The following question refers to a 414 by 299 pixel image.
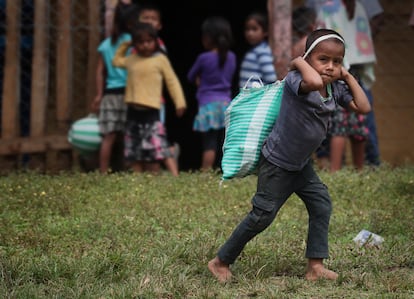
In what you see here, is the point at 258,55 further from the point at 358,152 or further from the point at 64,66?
the point at 64,66

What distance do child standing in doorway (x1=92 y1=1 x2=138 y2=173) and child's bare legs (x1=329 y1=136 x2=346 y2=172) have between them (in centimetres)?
201

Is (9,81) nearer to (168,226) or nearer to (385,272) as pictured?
(168,226)

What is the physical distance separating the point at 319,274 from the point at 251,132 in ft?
2.72

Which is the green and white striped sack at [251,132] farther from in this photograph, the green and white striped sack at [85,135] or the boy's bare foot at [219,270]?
the green and white striped sack at [85,135]

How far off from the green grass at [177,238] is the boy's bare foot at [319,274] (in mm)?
70

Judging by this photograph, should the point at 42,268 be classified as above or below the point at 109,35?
below

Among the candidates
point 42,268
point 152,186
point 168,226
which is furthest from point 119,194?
point 42,268

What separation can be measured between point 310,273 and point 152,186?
112 inches

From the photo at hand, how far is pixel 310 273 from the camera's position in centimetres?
496

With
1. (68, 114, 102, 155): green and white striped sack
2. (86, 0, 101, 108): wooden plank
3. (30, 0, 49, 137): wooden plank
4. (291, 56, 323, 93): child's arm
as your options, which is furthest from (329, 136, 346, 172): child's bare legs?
(291, 56, 323, 93): child's arm

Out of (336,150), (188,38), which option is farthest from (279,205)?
(188,38)

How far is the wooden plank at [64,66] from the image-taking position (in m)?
9.20

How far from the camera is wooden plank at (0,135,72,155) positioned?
360 inches

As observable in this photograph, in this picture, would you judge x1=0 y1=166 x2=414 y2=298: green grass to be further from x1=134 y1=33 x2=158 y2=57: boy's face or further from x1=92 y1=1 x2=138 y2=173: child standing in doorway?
x1=134 y1=33 x2=158 y2=57: boy's face
